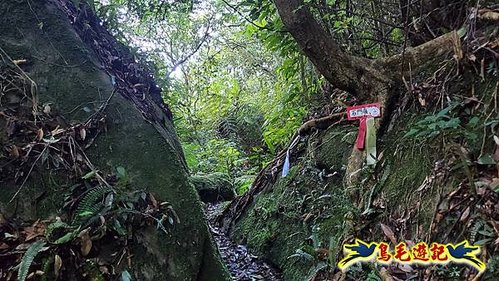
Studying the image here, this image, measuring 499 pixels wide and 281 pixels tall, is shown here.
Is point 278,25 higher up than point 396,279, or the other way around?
→ point 278,25

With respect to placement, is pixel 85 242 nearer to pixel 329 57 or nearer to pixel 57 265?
pixel 57 265

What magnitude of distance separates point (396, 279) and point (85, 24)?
4.02 m

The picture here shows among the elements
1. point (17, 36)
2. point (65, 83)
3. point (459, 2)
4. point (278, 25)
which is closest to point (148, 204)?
point (65, 83)

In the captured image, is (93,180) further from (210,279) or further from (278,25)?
(278,25)

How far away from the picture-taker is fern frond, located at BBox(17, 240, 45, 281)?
2.29 m

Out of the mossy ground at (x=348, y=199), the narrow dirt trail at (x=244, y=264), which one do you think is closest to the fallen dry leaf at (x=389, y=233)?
the mossy ground at (x=348, y=199)

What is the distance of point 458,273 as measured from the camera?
7.02 feet

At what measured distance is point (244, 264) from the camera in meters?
4.02

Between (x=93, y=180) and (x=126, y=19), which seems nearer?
(x=93, y=180)

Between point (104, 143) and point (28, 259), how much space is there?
1161 mm

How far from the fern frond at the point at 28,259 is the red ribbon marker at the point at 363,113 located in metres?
2.49

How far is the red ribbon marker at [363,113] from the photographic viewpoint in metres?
3.38

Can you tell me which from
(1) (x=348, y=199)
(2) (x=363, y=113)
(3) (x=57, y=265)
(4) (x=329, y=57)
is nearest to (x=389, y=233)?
(1) (x=348, y=199)

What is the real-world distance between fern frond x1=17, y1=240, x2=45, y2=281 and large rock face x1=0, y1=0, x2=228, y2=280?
18.0 inches
